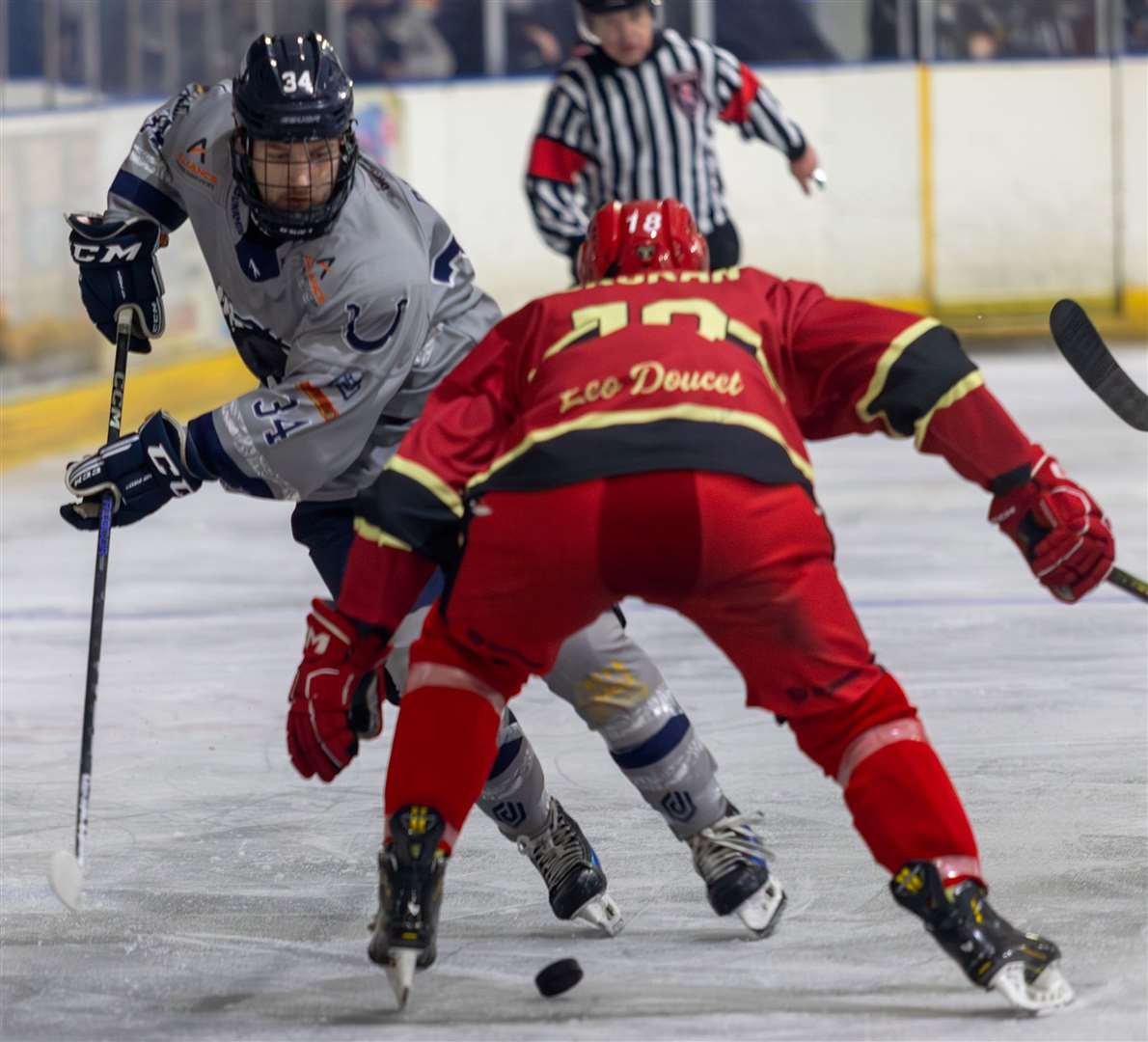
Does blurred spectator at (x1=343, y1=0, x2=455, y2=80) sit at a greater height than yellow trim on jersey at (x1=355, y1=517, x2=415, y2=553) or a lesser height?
greater

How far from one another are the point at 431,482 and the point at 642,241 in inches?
15.2

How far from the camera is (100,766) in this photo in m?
3.95

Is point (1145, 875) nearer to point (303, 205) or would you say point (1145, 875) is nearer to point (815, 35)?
point (303, 205)

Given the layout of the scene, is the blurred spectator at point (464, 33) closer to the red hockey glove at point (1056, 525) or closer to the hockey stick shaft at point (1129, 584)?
the hockey stick shaft at point (1129, 584)

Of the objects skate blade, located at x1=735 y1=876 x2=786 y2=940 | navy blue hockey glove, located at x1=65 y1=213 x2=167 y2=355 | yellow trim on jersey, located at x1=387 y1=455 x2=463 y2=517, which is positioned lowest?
skate blade, located at x1=735 y1=876 x2=786 y2=940

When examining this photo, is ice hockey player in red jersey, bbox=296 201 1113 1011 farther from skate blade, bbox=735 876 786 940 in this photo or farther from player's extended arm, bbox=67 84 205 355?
player's extended arm, bbox=67 84 205 355

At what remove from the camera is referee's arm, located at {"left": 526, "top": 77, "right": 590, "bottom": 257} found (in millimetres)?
6125

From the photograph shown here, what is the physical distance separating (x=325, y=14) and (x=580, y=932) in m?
7.96

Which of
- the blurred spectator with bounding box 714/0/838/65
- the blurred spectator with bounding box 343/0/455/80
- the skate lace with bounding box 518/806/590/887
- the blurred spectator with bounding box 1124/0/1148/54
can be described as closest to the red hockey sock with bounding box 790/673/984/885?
the skate lace with bounding box 518/806/590/887

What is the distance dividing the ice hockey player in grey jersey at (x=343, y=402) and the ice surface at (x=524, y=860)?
5.2 inches

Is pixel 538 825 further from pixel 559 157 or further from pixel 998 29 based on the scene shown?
pixel 998 29

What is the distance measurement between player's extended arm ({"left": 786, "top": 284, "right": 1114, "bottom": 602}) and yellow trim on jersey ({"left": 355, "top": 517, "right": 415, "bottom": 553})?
0.48 m

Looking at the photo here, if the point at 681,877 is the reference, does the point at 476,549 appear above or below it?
above

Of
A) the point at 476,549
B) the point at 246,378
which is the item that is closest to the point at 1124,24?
the point at 246,378
